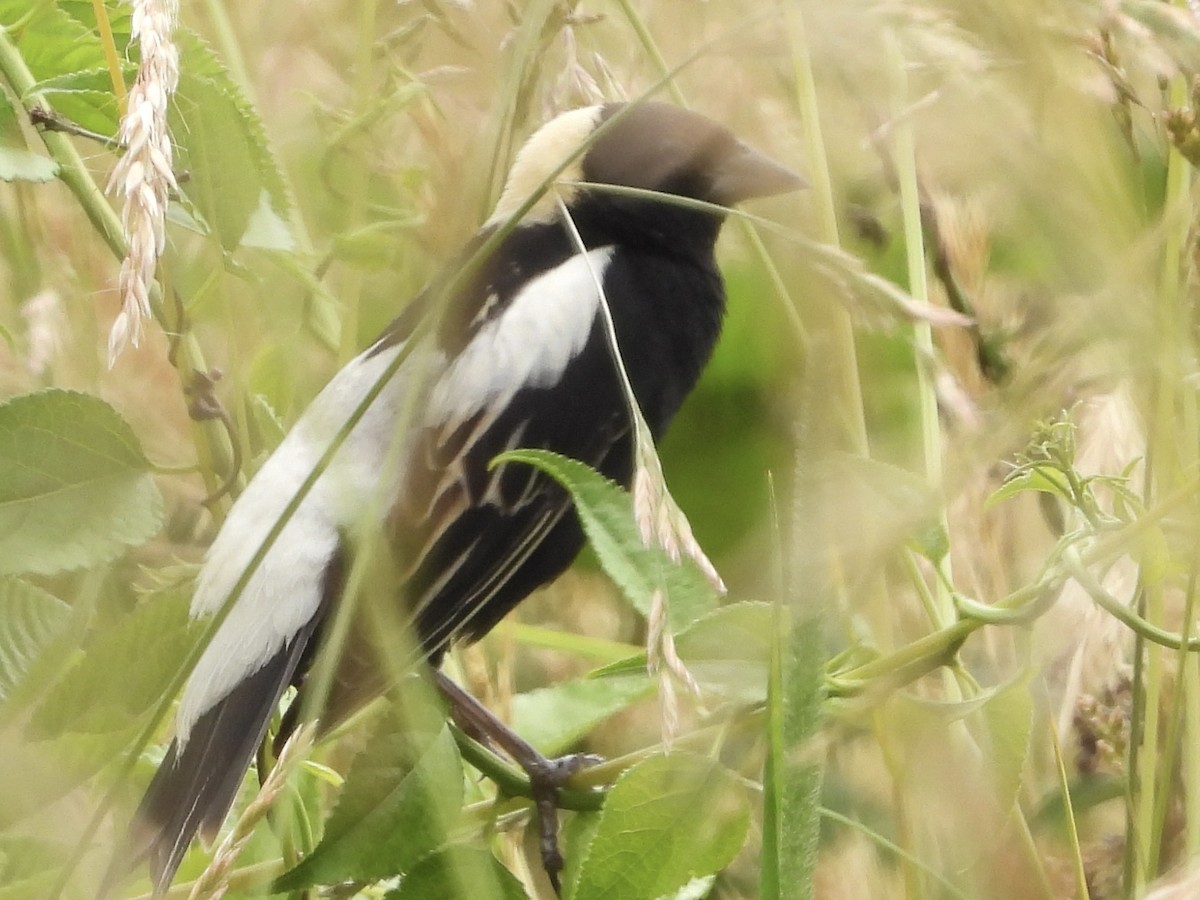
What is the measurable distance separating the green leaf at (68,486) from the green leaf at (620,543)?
0.25 meters

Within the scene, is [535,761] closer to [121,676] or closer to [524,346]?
[121,676]

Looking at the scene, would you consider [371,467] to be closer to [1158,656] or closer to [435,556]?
[435,556]

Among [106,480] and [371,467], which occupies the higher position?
[106,480]

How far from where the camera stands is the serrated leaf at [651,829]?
561mm

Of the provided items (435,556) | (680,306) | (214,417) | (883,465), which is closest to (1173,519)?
(883,465)

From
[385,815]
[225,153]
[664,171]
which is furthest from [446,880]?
[664,171]

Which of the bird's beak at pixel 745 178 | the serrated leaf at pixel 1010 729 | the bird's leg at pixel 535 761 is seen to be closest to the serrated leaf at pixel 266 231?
the bird's leg at pixel 535 761

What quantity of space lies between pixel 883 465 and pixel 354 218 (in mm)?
366

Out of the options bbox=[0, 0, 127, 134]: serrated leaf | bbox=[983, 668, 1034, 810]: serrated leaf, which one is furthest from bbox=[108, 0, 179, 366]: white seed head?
bbox=[983, 668, 1034, 810]: serrated leaf

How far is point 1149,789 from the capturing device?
69 cm

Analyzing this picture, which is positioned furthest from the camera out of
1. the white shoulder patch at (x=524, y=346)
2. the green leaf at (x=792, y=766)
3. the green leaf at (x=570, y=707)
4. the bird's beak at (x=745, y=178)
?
the bird's beak at (x=745, y=178)

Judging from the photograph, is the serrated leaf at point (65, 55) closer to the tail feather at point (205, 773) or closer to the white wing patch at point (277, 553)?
the white wing patch at point (277, 553)

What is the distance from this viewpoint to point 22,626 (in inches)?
25.6

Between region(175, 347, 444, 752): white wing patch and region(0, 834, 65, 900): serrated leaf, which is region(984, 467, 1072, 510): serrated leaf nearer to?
region(175, 347, 444, 752): white wing patch
